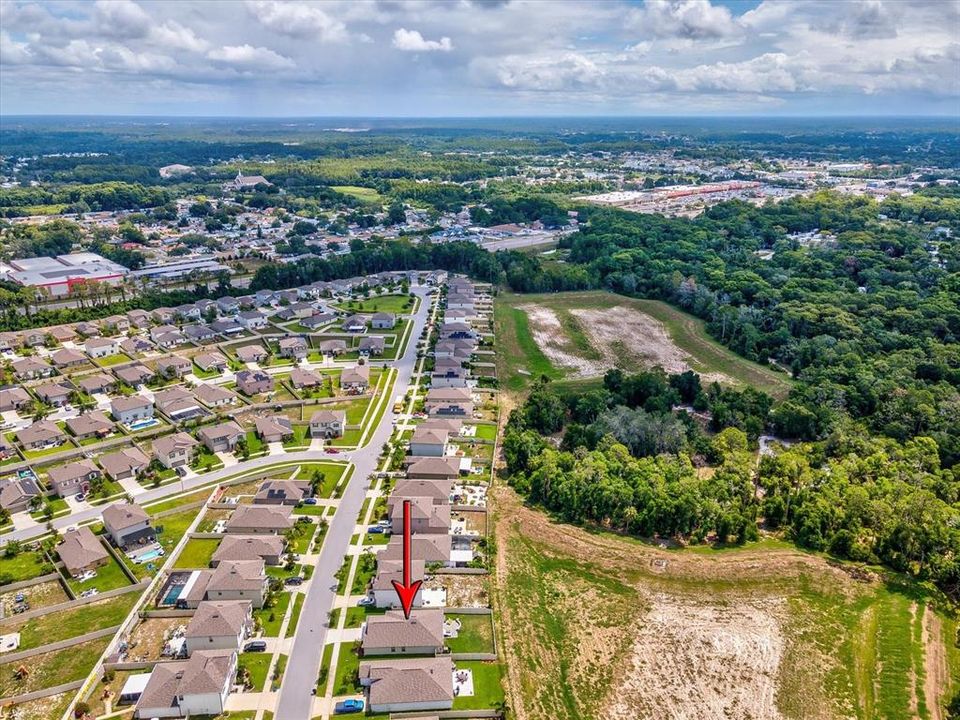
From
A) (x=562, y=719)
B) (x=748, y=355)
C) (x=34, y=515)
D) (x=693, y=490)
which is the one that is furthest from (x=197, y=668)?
(x=748, y=355)

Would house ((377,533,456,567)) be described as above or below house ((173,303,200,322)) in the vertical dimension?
below

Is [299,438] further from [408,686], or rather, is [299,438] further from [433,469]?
[408,686]

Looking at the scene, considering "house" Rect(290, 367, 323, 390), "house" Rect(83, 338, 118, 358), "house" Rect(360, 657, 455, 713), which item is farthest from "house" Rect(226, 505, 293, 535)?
"house" Rect(83, 338, 118, 358)

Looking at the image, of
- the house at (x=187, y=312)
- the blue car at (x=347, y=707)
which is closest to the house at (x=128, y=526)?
the blue car at (x=347, y=707)

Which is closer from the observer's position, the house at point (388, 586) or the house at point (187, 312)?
the house at point (388, 586)

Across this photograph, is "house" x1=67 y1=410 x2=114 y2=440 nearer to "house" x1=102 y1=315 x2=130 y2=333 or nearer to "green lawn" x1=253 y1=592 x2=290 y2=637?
"house" x1=102 y1=315 x2=130 y2=333

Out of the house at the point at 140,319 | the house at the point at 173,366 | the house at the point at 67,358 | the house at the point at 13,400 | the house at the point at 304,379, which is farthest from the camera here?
the house at the point at 140,319

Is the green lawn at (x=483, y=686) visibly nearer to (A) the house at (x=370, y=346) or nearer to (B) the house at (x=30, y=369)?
(A) the house at (x=370, y=346)
